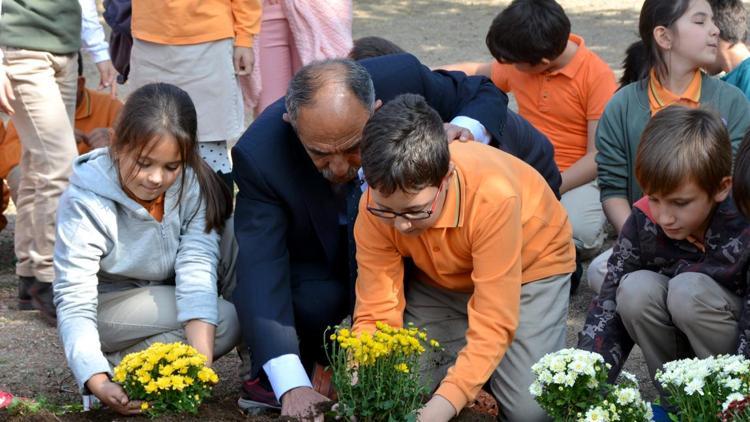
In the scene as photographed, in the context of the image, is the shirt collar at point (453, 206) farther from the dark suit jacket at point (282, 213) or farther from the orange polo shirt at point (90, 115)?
the orange polo shirt at point (90, 115)

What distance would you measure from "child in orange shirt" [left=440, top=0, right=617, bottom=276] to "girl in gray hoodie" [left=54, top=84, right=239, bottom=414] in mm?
2115

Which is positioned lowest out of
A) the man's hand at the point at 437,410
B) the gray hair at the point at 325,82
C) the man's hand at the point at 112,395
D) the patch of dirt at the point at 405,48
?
the patch of dirt at the point at 405,48

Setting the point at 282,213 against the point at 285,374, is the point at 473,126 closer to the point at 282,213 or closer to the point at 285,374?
the point at 282,213

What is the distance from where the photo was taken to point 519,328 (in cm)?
387

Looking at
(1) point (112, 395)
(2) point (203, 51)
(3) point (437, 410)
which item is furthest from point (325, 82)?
(2) point (203, 51)

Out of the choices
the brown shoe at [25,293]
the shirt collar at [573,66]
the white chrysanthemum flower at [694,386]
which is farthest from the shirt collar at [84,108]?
the white chrysanthemum flower at [694,386]

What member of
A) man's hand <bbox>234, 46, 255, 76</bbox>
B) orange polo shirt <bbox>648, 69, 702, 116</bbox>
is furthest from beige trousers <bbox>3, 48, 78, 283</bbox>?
orange polo shirt <bbox>648, 69, 702, 116</bbox>

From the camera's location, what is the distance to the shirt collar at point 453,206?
3486 mm

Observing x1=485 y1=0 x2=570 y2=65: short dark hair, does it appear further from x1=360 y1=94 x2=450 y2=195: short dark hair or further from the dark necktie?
x1=360 y1=94 x2=450 y2=195: short dark hair

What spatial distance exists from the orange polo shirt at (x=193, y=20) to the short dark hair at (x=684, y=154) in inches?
95.5

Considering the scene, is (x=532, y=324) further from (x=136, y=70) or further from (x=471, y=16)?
(x=471, y=16)

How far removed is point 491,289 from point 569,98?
2.57 metres

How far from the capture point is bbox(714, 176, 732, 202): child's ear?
11.7 ft

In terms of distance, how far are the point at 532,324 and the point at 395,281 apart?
21.0 inches
